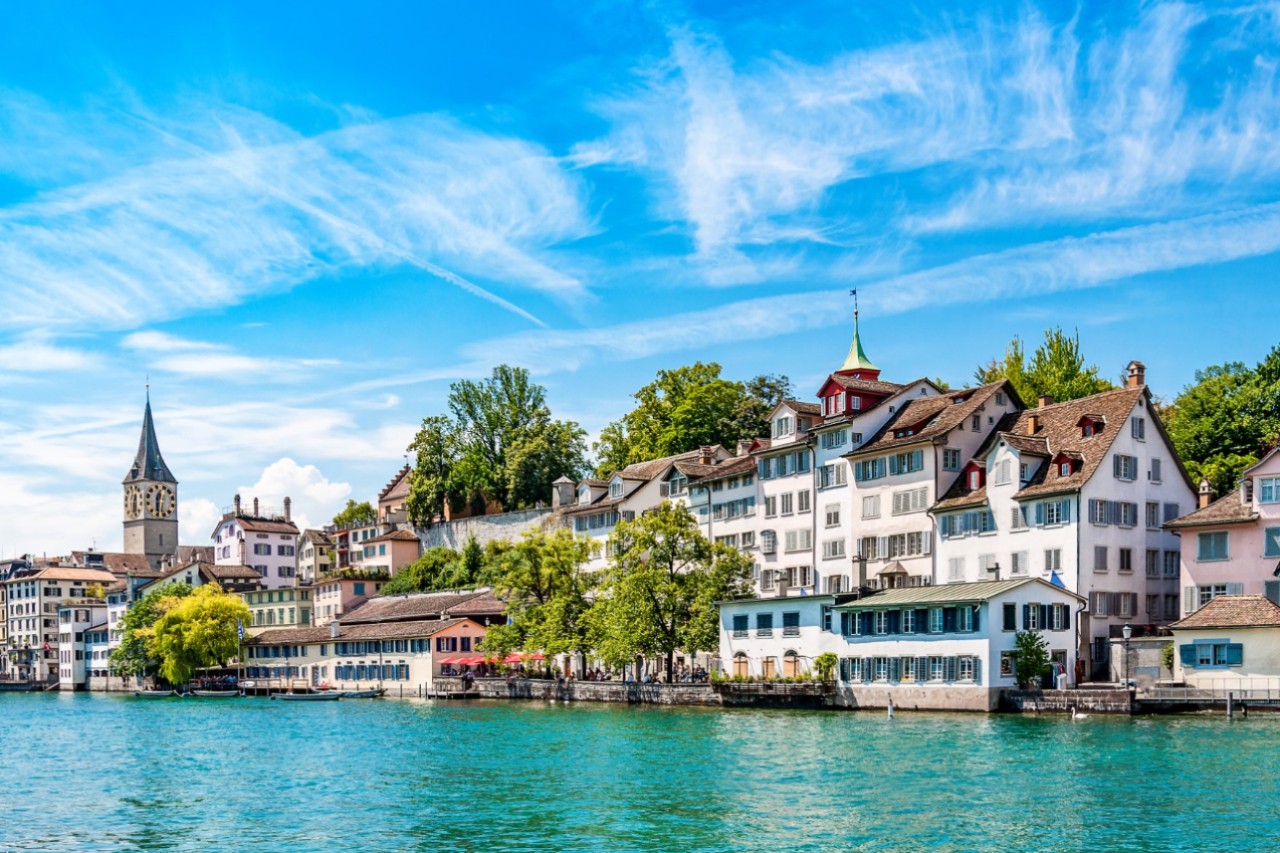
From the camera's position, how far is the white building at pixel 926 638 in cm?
5975

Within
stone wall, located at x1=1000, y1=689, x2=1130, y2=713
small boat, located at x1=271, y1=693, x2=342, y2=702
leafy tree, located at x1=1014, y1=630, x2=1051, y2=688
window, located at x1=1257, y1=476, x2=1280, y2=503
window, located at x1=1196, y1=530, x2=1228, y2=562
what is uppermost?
window, located at x1=1257, y1=476, x2=1280, y2=503

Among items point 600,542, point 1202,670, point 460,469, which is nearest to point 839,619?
point 1202,670

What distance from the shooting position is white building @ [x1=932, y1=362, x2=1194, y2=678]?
6341 cm

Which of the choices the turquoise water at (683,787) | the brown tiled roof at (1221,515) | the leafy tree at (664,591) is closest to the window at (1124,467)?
the brown tiled roof at (1221,515)

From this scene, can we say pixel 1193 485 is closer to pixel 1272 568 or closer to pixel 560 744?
pixel 1272 568

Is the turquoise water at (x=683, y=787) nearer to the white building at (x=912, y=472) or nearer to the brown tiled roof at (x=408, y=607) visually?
the white building at (x=912, y=472)

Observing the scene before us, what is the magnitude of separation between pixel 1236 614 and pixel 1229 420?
22.2 meters

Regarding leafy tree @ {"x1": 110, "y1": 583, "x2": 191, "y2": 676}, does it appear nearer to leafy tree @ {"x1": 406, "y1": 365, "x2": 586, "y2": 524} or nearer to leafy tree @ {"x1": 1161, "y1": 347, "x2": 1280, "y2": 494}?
leafy tree @ {"x1": 406, "y1": 365, "x2": 586, "y2": 524}

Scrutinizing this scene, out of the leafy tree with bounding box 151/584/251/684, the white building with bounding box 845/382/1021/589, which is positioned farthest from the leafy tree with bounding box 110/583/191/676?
the white building with bounding box 845/382/1021/589

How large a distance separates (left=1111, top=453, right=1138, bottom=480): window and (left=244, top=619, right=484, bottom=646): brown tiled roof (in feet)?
165

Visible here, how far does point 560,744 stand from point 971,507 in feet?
81.4

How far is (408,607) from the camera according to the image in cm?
11206

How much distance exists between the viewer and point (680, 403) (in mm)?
105562

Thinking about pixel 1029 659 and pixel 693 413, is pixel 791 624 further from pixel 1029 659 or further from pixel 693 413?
pixel 693 413
